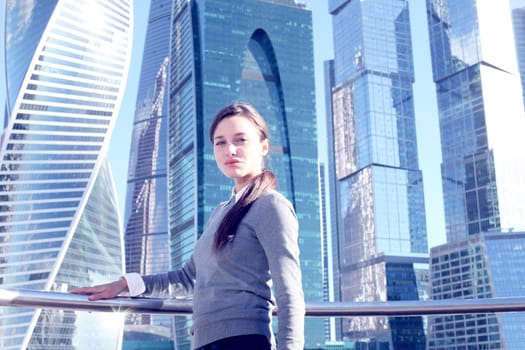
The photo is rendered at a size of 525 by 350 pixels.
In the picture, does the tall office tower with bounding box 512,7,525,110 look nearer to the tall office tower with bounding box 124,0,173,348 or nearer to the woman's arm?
the tall office tower with bounding box 124,0,173,348

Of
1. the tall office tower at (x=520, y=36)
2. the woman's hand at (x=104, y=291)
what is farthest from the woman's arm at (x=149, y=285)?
the tall office tower at (x=520, y=36)

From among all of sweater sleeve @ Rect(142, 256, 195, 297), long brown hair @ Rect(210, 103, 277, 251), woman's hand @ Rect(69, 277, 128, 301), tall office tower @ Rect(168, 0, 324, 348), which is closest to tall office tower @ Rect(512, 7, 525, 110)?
tall office tower @ Rect(168, 0, 324, 348)

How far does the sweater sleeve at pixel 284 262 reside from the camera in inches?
78.6

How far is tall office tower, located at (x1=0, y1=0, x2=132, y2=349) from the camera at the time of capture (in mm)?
61500

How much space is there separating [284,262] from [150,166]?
142 m

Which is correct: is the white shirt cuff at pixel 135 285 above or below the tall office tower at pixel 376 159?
below

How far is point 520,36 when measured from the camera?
146000 mm

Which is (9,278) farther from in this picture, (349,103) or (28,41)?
(349,103)

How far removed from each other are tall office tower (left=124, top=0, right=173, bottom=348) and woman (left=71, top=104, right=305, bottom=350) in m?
139

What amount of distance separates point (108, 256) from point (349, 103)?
7308 centimetres

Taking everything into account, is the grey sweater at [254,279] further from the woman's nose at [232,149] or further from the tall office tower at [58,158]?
the tall office tower at [58,158]

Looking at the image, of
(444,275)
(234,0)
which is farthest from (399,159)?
(234,0)

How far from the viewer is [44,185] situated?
209 ft

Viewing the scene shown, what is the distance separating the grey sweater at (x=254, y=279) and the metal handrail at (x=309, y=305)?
372mm
